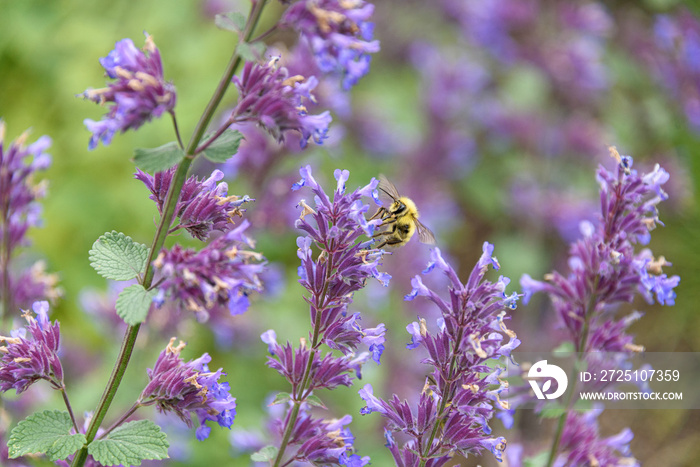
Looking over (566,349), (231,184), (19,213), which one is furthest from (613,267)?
(231,184)

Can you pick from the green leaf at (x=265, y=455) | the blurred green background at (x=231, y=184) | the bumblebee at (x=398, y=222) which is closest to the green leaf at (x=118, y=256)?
the green leaf at (x=265, y=455)

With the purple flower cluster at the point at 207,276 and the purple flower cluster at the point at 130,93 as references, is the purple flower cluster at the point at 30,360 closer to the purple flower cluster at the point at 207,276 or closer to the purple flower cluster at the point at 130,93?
the purple flower cluster at the point at 207,276

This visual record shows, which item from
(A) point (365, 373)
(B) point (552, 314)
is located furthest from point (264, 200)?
(B) point (552, 314)

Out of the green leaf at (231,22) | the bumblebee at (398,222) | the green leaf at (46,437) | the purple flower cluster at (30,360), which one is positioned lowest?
the green leaf at (46,437)

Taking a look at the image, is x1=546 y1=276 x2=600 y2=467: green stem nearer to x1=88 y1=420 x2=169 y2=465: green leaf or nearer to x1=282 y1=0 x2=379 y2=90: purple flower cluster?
x1=282 y1=0 x2=379 y2=90: purple flower cluster

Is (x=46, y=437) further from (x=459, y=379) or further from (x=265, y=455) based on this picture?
(x=459, y=379)

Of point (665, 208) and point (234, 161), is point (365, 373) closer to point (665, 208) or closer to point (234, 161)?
point (234, 161)
